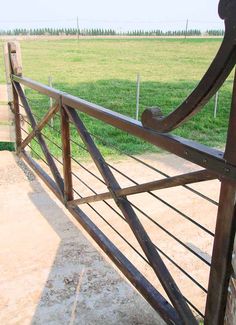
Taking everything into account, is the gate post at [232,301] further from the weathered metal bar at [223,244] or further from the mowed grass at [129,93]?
the mowed grass at [129,93]

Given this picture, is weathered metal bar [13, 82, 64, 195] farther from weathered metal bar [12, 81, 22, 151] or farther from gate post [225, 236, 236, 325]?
gate post [225, 236, 236, 325]

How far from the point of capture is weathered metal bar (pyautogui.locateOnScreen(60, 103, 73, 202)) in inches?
107

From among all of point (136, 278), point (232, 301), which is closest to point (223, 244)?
point (232, 301)

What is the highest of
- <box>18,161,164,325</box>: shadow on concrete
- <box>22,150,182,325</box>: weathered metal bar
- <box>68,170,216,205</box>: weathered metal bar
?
<box>68,170,216,205</box>: weathered metal bar

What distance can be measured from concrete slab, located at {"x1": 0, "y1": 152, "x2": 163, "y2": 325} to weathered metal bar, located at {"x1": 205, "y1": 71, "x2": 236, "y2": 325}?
2.81 ft

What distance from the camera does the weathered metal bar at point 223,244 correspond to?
1132 mm

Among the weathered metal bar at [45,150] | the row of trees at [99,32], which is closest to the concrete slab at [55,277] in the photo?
the weathered metal bar at [45,150]

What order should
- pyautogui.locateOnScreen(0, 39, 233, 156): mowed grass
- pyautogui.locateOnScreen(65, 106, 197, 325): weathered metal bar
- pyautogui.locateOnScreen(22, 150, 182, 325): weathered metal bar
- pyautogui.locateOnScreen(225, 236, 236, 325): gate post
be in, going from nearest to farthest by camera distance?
pyautogui.locateOnScreen(225, 236, 236, 325): gate post, pyautogui.locateOnScreen(65, 106, 197, 325): weathered metal bar, pyautogui.locateOnScreen(22, 150, 182, 325): weathered metal bar, pyautogui.locateOnScreen(0, 39, 233, 156): mowed grass

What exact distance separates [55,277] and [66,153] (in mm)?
917

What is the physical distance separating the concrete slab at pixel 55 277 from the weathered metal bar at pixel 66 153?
374 millimetres

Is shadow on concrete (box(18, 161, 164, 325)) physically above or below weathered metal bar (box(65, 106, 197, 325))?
below

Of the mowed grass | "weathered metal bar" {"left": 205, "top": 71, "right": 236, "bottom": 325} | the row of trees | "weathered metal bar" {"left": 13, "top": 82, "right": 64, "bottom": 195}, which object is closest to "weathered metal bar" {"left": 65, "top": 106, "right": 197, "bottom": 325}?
"weathered metal bar" {"left": 205, "top": 71, "right": 236, "bottom": 325}

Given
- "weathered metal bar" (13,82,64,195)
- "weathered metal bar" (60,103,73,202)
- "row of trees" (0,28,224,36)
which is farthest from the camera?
"row of trees" (0,28,224,36)

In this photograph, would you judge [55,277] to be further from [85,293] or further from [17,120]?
[17,120]
